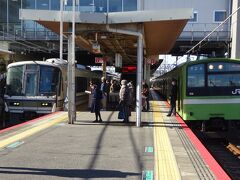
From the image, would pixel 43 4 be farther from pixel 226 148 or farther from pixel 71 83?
pixel 226 148

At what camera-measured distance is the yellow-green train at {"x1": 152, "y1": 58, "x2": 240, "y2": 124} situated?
17.1 metres

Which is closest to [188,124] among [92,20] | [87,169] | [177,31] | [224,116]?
[224,116]

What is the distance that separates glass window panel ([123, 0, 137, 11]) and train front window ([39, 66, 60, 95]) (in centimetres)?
1685

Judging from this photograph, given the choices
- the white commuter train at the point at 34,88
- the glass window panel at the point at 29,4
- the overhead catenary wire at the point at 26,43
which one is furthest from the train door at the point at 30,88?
the glass window panel at the point at 29,4

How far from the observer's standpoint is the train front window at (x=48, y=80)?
21391mm

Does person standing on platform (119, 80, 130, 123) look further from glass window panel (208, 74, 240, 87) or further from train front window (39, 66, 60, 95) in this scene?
train front window (39, 66, 60, 95)

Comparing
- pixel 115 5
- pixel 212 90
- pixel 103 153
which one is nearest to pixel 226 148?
pixel 212 90

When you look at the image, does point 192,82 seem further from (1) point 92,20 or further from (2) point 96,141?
(2) point 96,141

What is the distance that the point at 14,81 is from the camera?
850 inches

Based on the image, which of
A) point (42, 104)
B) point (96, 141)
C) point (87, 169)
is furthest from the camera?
point (42, 104)

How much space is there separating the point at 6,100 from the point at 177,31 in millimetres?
8229

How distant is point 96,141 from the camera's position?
12.1 metres

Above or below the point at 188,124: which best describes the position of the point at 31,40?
above

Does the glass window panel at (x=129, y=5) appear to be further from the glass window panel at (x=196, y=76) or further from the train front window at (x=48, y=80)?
the glass window panel at (x=196, y=76)
